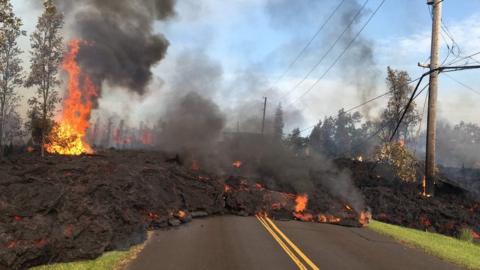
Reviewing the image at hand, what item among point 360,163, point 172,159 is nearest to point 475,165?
point 360,163

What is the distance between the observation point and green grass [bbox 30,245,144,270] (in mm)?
8836

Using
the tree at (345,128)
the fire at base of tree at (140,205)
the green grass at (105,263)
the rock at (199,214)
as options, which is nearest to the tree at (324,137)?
the tree at (345,128)

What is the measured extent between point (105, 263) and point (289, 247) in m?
4.93

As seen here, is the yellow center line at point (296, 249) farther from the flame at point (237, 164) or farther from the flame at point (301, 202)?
the flame at point (237, 164)

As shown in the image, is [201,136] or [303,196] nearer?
[303,196]

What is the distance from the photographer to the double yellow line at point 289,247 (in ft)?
32.1

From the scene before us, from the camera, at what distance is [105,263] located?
935cm

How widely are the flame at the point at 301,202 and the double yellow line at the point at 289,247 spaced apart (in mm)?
2627

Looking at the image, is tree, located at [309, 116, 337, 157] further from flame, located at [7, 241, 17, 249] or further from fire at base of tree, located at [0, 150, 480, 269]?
flame, located at [7, 241, 17, 249]

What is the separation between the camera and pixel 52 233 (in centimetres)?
954

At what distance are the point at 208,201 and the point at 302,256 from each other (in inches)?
361

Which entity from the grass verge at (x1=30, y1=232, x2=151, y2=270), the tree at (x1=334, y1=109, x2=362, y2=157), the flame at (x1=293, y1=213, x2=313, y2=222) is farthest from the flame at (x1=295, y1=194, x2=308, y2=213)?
the tree at (x1=334, y1=109, x2=362, y2=157)

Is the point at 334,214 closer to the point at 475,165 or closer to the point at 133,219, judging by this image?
the point at 133,219

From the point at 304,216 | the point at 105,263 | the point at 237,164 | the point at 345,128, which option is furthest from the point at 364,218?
the point at 345,128
